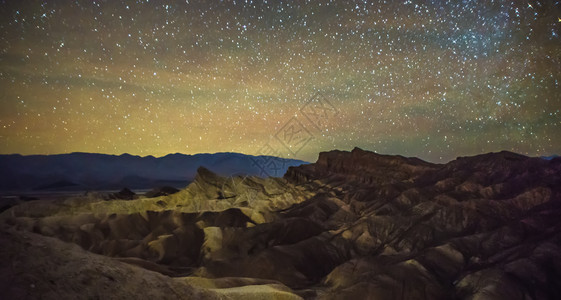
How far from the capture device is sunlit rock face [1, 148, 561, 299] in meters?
40.8

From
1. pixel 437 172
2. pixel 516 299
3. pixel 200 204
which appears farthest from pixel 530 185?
pixel 200 204

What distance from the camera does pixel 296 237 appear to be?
6544cm

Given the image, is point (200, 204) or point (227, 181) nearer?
point (200, 204)

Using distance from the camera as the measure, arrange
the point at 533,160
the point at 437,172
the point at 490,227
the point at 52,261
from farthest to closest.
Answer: the point at 437,172 < the point at 533,160 < the point at 490,227 < the point at 52,261

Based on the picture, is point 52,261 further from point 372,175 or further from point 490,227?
point 372,175

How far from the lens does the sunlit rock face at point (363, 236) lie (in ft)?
134

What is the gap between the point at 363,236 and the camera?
2472 inches

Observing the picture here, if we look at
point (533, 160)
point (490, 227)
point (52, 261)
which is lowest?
point (490, 227)

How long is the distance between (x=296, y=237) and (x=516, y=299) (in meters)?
35.1

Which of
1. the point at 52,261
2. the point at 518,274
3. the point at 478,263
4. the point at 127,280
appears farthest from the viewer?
the point at 478,263

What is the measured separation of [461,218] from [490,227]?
5044 millimetres

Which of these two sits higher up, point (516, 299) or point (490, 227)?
point (490, 227)

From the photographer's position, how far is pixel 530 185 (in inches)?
2628

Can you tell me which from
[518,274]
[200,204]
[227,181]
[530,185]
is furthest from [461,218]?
[227,181]
